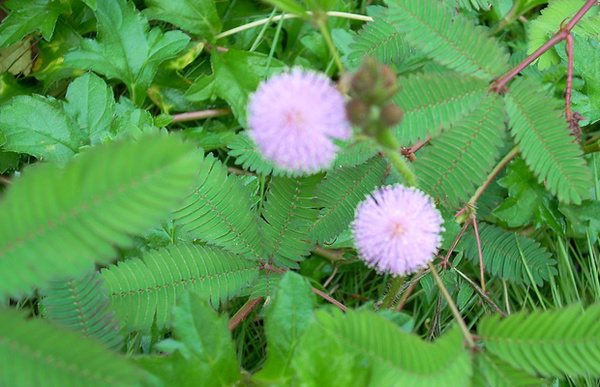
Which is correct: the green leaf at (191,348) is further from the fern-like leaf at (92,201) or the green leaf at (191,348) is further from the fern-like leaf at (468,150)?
the fern-like leaf at (468,150)

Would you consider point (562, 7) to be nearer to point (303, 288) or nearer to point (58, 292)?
point (303, 288)

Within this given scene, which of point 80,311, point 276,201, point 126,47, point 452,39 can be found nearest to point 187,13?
point 126,47

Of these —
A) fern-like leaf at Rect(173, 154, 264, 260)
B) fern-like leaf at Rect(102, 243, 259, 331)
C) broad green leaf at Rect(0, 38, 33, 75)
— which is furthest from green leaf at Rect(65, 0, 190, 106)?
fern-like leaf at Rect(102, 243, 259, 331)

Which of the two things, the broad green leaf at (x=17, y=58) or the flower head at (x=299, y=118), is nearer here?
the flower head at (x=299, y=118)

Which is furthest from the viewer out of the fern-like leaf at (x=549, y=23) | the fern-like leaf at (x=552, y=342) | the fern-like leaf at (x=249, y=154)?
the fern-like leaf at (x=549, y=23)

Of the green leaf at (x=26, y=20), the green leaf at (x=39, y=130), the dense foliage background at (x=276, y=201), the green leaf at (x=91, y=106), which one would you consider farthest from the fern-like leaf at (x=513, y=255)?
the green leaf at (x=26, y=20)

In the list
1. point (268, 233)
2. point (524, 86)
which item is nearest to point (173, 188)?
point (268, 233)

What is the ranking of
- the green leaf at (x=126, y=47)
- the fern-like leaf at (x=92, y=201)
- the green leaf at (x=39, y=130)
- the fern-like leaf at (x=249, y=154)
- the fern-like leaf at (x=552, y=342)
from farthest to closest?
the green leaf at (x=126, y=47) < the green leaf at (x=39, y=130) < the fern-like leaf at (x=249, y=154) < the fern-like leaf at (x=552, y=342) < the fern-like leaf at (x=92, y=201)
